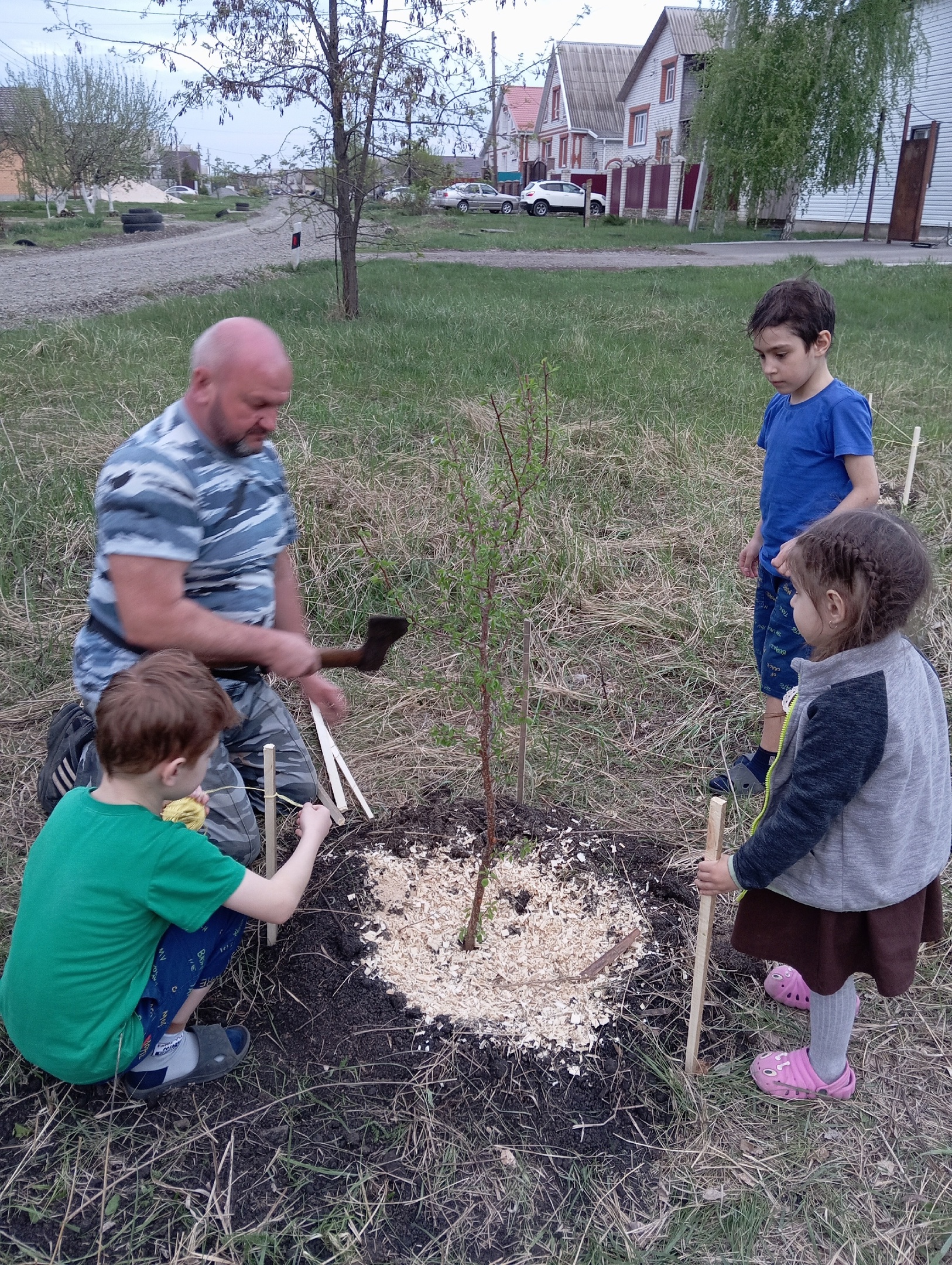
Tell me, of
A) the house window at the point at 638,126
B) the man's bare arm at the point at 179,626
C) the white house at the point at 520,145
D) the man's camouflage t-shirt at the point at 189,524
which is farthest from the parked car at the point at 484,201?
the man's bare arm at the point at 179,626

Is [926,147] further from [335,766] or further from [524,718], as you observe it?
[524,718]

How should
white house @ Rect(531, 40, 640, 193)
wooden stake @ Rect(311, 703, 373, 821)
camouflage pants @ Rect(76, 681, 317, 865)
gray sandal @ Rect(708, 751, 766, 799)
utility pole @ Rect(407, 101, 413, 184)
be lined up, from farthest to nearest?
1. white house @ Rect(531, 40, 640, 193)
2. utility pole @ Rect(407, 101, 413, 184)
3. gray sandal @ Rect(708, 751, 766, 799)
4. wooden stake @ Rect(311, 703, 373, 821)
5. camouflage pants @ Rect(76, 681, 317, 865)

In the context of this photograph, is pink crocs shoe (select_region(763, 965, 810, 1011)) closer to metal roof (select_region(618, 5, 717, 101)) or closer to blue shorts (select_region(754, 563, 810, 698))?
blue shorts (select_region(754, 563, 810, 698))

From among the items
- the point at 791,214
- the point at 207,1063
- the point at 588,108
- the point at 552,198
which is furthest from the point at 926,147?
the point at 207,1063

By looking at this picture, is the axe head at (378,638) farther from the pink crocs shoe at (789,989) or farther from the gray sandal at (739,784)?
the gray sandal at (739,784)

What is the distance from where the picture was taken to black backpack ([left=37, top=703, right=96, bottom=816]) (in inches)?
96.0

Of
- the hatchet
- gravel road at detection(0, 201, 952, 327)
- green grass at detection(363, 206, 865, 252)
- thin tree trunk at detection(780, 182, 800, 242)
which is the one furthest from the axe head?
thin tree trunk at detection(780, 182, 800, 242)

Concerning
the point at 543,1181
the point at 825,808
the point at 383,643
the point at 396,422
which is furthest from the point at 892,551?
the point at 396,422

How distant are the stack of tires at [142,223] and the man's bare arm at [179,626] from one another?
92.6 ft

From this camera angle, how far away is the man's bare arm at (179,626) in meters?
2.15

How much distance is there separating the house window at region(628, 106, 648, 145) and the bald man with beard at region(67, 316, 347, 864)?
4145 centimetres

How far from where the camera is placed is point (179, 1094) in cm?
205

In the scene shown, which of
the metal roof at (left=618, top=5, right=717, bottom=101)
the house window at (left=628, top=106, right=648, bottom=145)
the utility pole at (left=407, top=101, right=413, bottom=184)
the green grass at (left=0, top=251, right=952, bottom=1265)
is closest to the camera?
the green grass at (left=0, top=251, right=952, bottom=1265)

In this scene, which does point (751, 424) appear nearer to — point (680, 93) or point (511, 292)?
point (511, 292)
